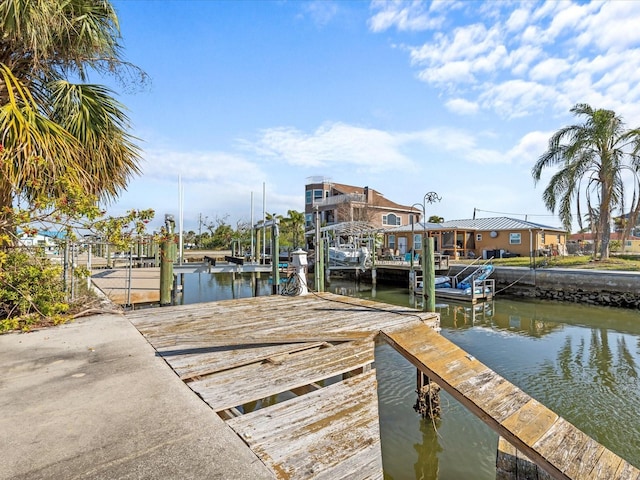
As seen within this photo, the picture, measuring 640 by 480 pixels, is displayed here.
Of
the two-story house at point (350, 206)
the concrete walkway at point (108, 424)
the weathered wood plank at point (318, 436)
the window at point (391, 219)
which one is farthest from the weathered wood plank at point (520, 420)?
the window at point (391, 219)

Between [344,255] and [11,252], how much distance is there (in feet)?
68.6

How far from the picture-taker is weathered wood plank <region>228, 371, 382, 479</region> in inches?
88.1

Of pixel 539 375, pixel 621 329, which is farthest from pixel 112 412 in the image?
pixel 621 329

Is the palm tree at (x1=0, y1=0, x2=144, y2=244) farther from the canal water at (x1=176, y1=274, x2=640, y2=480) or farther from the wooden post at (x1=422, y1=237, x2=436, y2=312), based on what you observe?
the canal water at (x1=176, y1=274, x2=640, y2=480)

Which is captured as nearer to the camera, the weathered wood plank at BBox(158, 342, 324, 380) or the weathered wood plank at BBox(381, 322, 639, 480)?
the weathered wood plank at BBox(381, 322, 639, 480)

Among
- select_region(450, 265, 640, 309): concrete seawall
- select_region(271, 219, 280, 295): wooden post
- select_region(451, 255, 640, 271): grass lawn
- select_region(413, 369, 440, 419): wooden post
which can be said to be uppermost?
select_region(271, 219, 280, 295): wooden post

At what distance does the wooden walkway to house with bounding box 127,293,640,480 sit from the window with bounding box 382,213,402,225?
120 ft

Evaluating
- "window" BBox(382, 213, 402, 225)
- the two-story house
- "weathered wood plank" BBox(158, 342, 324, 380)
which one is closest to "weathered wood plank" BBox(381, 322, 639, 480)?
"weathered wood plank" BBox(158, 342, 324, 380)

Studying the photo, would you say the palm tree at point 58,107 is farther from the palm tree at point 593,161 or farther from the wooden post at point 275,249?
the palm tree at point 593,161

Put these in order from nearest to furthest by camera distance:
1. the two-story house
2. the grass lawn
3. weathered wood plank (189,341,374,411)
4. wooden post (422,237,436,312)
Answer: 1. weathered wood plank (189,341,374,411)
2. wooden post (422,237,436,312)
3. the grass lawn
4. the two-story house

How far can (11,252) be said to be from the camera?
19.0ft

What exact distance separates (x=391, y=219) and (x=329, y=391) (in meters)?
39.9

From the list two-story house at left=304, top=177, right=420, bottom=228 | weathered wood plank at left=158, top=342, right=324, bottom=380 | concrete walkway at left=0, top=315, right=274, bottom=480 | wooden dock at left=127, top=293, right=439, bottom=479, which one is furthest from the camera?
two-story house at left=304, top=177, right=420, bottom=228

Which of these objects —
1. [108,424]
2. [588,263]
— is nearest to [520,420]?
[108,424]
